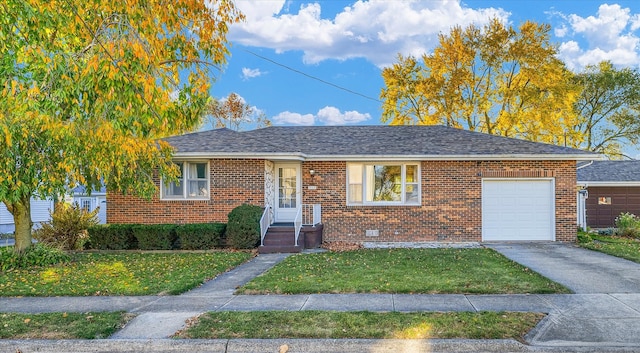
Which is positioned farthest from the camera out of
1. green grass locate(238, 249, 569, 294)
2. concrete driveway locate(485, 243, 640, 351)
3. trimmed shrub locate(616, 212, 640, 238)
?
trimmed shrub locate(616, 212, 640, 238)

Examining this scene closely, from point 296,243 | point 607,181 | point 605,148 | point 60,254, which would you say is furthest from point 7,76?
point 605,148

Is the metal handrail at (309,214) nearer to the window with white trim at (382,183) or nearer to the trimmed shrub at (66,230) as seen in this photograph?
the window with white trim at (382,183)

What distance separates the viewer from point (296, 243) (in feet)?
41.3

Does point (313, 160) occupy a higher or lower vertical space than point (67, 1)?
lower

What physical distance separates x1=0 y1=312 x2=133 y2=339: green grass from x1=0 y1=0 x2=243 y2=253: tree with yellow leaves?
2.54 meters

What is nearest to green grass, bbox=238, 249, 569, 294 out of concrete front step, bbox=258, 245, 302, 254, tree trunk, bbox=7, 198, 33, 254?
concrete front step, bbox=258, 245, 302, 254

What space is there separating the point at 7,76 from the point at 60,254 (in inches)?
183

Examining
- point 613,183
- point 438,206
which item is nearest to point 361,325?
point 438,206

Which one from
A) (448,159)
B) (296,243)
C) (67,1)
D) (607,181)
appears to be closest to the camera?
(67,1)

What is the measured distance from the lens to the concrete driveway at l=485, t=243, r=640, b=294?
23.9 ft

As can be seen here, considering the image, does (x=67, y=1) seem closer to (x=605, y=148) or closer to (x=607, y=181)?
(x=607, y=181)

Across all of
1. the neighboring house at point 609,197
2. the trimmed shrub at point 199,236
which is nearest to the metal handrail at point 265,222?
the trimmed shrub at point 199,236

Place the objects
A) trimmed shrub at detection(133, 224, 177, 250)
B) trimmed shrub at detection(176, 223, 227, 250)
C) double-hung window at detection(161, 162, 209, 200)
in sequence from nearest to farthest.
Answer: trimmed shrub at detection(176, 223, 227, 250) < trimmed shrub at detection(133, 224, 177, 250) < double-hung window at detection(161, 162, 209, 200)

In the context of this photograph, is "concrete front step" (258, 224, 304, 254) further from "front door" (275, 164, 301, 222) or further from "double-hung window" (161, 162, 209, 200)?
"double-hung window" (161, 162, 209, 200)
